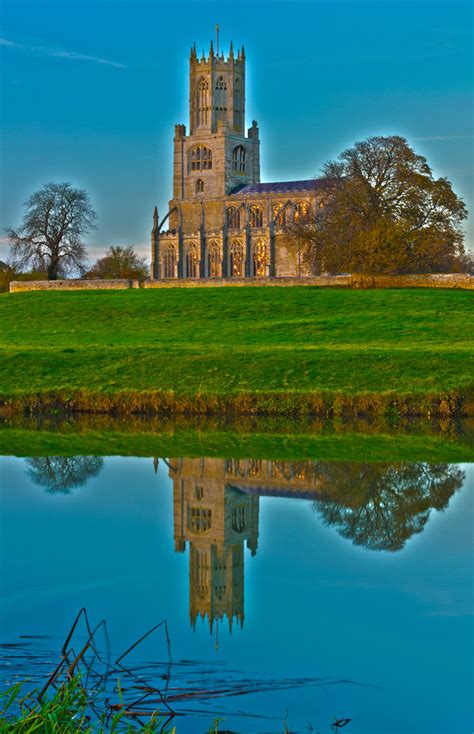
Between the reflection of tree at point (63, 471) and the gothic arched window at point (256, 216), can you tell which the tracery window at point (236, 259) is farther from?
the reflection of tree at point (63, 471)

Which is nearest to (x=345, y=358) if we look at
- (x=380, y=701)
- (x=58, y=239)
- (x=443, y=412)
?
(x=443, y=412)

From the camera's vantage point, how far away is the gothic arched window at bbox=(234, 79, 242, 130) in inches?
4370

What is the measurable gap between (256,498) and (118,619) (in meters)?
6.25

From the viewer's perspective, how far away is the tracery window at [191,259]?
3959 inches

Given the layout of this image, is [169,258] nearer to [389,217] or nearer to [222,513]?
[389,217]

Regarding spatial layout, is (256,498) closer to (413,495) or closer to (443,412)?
(413,495)

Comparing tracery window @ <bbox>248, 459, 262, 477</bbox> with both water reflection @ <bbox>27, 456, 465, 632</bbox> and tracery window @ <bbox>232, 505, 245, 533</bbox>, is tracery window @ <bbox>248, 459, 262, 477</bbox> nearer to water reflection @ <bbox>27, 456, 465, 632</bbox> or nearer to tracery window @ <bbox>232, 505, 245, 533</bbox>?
water reflection @ <bbox>27, 456, 465, 632</bbox>

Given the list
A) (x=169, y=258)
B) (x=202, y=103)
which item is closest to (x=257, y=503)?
(x=169, y=258)

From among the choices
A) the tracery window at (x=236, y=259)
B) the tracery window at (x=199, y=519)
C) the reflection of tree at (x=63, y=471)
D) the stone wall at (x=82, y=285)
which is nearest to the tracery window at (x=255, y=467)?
the reflection of tree at (x=63, y=471)

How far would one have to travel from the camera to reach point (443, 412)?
82.8 feet

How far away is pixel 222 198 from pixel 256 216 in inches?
190

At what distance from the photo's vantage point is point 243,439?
2152 centimetres

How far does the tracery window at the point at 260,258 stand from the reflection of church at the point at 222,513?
3059 inches

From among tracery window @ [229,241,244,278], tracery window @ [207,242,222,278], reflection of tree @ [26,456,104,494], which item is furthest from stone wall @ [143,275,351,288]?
reflection of tree @ [26,456,104,494]
